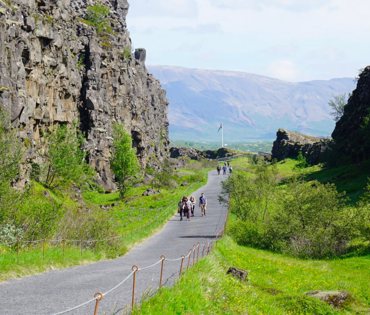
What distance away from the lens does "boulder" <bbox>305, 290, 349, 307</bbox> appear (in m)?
24.4

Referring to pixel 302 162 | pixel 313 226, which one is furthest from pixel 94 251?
pixel 302 162

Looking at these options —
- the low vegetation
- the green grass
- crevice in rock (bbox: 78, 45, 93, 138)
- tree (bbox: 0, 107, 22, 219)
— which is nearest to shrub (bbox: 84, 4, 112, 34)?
crevice in rock (bbox: 78, 45, 93, 138)

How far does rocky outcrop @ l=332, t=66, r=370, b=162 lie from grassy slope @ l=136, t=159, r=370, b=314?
55233 millimetres

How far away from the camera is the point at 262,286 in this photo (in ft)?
86.8

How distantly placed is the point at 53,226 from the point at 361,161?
7161 centimetres

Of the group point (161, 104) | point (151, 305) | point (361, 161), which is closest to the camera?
point (151, 305)

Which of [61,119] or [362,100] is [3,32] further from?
[362,100]

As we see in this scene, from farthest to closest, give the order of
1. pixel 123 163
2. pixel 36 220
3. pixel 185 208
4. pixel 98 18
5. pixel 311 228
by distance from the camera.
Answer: pixel 98 18 < pixel 123 163 < pixel 185 208 < pixel 311 228 < pixel 36 220

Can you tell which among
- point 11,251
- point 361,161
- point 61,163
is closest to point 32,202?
point 11,251

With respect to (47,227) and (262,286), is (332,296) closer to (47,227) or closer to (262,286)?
(262,286)

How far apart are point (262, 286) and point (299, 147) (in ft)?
420

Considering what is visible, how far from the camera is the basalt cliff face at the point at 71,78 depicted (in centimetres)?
6425

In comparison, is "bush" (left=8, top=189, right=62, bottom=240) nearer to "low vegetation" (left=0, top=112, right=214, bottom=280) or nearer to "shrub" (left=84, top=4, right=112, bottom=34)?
"low vegetation" (left=0, top=112, right=214, bottom=280)

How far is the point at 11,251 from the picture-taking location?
24297 mm
